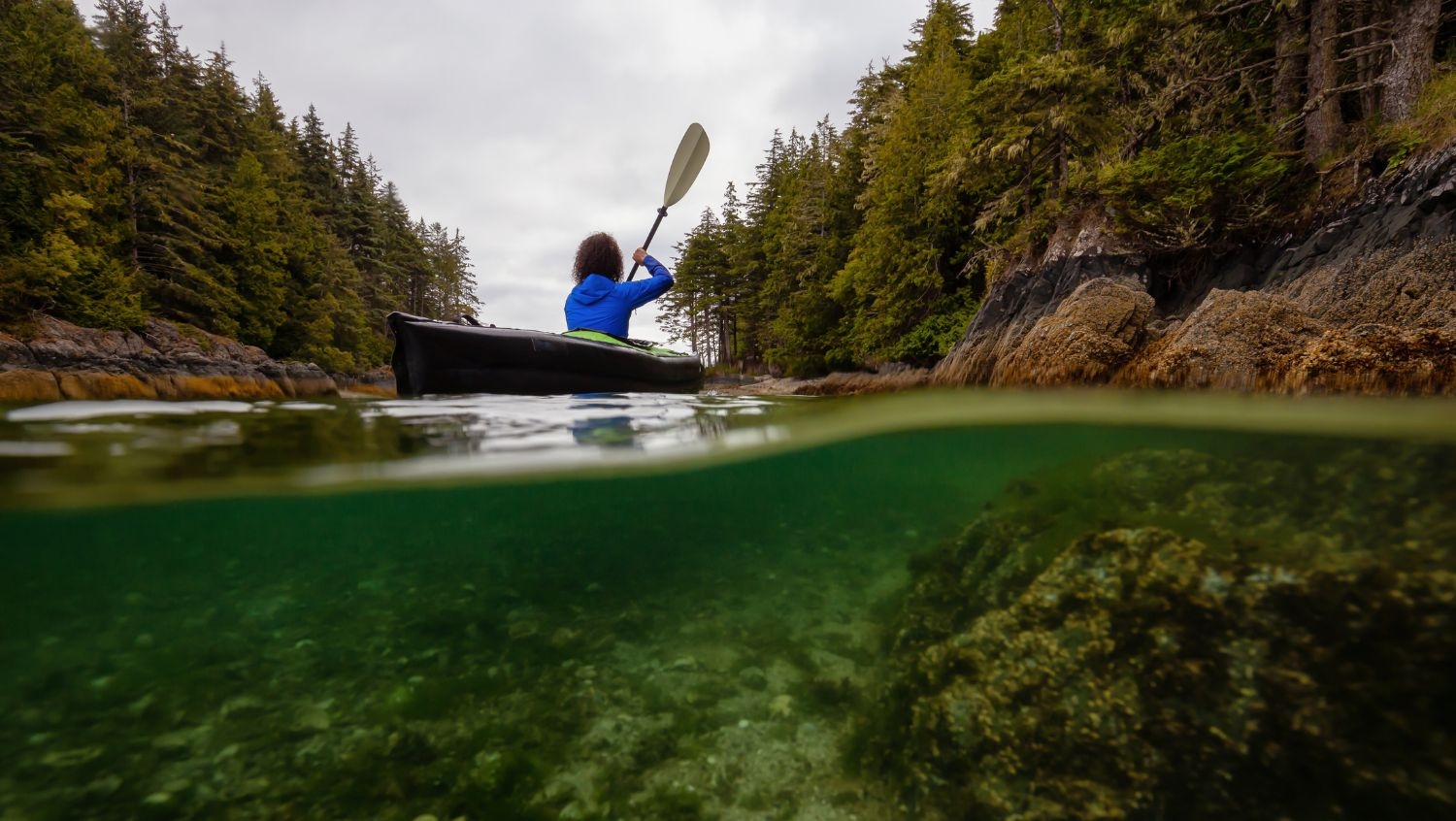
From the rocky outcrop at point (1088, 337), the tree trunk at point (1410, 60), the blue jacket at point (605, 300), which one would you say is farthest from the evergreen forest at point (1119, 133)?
the blue jacket at point (605, 300)

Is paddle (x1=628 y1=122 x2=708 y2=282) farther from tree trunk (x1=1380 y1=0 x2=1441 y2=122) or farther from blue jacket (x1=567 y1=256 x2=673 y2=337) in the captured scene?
tree trunk (x1=1380 y1=0 x2=1441 y2=122)

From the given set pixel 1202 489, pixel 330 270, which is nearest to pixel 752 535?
pixel 1202 489

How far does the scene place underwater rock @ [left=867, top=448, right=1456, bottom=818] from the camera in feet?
9.19

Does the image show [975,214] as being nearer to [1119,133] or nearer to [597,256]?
[1119,133]

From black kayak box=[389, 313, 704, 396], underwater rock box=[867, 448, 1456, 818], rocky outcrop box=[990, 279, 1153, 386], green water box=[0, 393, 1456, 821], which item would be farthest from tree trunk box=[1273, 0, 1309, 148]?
black kayak box=[389, 313, 704, 396]

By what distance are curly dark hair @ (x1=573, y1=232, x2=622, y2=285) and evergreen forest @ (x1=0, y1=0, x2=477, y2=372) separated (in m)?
19.5

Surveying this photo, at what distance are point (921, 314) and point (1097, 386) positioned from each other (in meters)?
12.1

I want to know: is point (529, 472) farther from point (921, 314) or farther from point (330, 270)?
point (330, 270)

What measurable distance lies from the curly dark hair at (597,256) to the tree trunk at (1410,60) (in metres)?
11.7

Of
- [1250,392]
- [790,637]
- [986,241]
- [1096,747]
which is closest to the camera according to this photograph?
[1096,747]

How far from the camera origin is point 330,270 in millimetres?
29141

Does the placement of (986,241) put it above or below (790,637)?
above

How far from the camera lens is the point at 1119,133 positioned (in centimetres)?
1148

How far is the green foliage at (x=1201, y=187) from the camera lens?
804 cm
